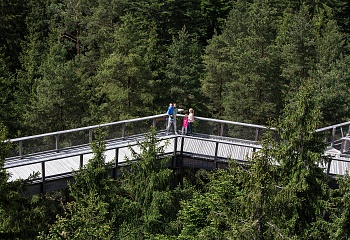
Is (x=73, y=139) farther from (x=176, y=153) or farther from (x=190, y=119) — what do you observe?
(x=190, y=119)

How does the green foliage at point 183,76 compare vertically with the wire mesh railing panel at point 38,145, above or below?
above

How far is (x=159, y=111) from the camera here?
3625cm

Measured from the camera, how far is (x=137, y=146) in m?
20.5

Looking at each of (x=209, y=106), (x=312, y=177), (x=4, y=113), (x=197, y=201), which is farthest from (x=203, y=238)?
(x=209, y=106)

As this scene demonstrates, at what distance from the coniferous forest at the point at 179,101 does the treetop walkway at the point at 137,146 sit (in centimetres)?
106

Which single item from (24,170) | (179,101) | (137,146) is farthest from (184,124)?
(179,101)

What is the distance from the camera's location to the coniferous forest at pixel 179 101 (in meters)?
14.2

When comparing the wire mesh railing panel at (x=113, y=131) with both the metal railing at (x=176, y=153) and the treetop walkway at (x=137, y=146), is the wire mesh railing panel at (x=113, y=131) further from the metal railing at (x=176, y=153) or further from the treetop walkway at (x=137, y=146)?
the metal railing at (x=176, y=153)

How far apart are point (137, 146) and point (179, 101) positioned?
17.8 metres

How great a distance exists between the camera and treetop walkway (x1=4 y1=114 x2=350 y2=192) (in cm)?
1894

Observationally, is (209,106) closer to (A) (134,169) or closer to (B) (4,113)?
(B) (4,113)

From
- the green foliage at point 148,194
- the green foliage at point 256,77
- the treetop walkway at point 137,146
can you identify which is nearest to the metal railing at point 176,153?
the treetop walkway at point 137,146

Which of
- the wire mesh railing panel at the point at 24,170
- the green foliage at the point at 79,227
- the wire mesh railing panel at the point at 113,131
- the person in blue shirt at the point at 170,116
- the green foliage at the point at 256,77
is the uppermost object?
the green foliage at the point at 256,77

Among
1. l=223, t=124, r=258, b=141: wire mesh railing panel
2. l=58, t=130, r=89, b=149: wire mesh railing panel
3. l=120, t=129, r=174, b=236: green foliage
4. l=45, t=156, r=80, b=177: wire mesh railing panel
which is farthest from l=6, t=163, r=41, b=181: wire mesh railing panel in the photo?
l=223, t=124, r=258, b=141: wire mesh railing panel
